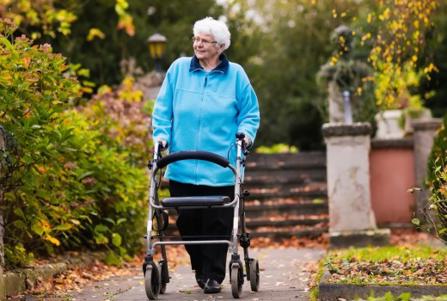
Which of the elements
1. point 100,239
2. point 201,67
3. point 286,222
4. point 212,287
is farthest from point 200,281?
point 286,222

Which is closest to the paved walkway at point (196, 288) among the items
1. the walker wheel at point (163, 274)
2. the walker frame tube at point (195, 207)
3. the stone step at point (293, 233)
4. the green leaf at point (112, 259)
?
the walker wheel at point (163, 274)

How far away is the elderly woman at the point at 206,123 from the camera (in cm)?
640

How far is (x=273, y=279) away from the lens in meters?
7.62

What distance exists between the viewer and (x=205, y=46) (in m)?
6.41

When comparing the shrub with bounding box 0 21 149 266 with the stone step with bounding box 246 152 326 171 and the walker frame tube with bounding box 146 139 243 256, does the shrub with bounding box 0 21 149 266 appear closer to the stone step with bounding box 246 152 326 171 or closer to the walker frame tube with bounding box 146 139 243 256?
the walker frame tube with bounding box 146 139 243 256

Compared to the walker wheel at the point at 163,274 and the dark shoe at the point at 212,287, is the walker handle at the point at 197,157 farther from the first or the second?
the dark shoe at the point at 212,287

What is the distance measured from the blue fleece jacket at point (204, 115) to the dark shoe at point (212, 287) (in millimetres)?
636

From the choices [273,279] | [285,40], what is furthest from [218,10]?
[273,279]

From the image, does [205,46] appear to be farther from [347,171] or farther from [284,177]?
[284,177]

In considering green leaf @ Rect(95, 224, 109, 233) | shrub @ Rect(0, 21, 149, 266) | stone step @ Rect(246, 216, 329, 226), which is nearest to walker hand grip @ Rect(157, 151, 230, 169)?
shrub @ Rect(0, 21, 149, 266)

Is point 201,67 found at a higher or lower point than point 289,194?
higher

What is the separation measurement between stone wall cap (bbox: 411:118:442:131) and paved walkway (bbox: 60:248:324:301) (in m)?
5.27

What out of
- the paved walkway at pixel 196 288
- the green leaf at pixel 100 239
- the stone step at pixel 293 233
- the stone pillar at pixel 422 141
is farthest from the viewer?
the stone pillar at pixel 422 141

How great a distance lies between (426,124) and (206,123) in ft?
26.8
